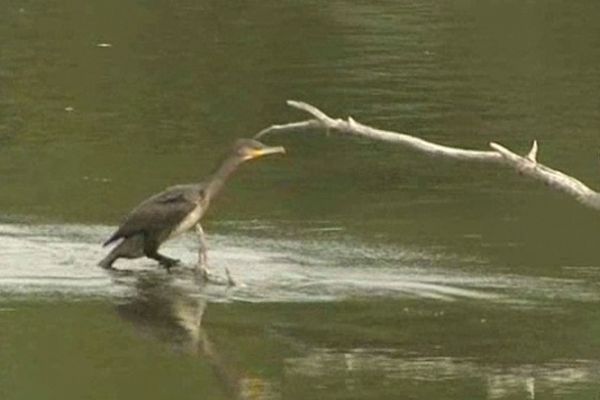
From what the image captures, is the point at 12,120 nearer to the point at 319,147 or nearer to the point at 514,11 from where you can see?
the point at 319,147

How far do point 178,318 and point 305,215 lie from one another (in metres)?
2.77

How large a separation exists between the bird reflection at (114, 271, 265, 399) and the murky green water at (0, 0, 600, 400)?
0.02m

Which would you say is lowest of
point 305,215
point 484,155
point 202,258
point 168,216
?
point 305,215

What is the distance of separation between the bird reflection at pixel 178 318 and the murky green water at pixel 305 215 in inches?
0.8

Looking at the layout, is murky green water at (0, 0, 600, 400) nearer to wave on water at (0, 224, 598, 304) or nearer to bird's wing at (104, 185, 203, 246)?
wave on water at (0, 224, 598, 304)

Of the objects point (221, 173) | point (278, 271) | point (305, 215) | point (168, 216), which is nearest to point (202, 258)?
point (168, 216)

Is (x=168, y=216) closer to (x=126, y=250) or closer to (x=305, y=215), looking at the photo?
(x=126, y=250)

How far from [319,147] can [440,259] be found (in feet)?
14.0

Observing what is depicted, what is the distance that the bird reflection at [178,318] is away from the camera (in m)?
10.1

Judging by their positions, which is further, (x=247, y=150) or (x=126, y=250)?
(x=247, y=150)

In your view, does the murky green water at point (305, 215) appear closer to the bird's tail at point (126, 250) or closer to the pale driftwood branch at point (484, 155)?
the bird's tail at point (126, 250)

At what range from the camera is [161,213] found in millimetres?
12430

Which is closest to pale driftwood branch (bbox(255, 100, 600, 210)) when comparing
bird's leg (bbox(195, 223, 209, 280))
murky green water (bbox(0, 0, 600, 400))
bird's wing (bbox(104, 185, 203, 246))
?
murky green water (bbox(0, 0, 600, 400))

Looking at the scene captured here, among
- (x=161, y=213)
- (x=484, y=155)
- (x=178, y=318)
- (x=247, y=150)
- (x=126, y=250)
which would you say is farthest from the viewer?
(x=247, y=150)
